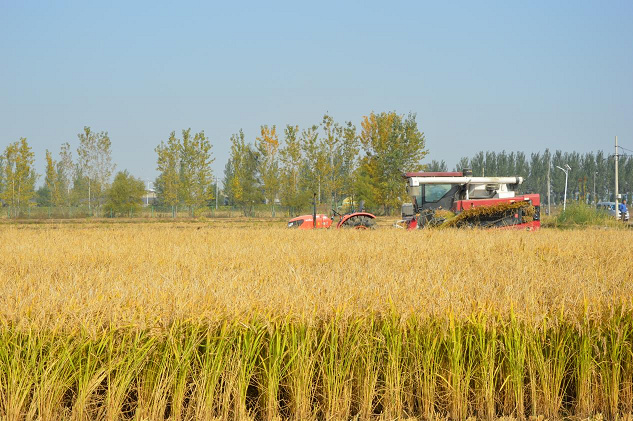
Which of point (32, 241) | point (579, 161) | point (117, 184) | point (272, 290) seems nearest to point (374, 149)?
point (117, 184)

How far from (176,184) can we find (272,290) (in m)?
45.2

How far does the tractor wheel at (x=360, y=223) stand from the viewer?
1693 centimetres

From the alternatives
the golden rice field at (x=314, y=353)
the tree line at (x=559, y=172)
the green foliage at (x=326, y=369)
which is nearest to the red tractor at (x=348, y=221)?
the golden rice field at (x=314, y=353)

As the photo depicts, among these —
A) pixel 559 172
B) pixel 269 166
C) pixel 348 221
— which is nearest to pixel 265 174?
pixel 269 166

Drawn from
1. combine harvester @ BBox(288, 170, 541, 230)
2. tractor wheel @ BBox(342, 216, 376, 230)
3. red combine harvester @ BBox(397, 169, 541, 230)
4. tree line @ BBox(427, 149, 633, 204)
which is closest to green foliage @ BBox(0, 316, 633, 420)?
combine harvester @ BBox(288, 170, 541, 230)

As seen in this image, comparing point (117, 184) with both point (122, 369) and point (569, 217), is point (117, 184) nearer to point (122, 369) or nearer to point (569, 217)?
point (569, 217)

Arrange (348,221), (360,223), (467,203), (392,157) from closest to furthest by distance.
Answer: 1. (467,203)
2. (360,223)
3. (348,221)
4. (392,157)

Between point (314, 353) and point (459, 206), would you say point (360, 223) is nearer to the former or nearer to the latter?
point (459, 206)

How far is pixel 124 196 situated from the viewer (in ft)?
154

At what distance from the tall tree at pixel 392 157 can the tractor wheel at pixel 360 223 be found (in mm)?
27009

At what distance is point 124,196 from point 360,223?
3398cm

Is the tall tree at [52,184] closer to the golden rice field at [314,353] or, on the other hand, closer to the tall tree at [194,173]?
the tall tree at [194,173]

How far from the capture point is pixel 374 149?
162 feet

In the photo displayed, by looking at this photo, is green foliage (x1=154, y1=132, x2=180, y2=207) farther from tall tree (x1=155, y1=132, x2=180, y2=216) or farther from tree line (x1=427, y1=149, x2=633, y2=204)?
tree line (x1=427, y1=149, x2=633, y2=204)
